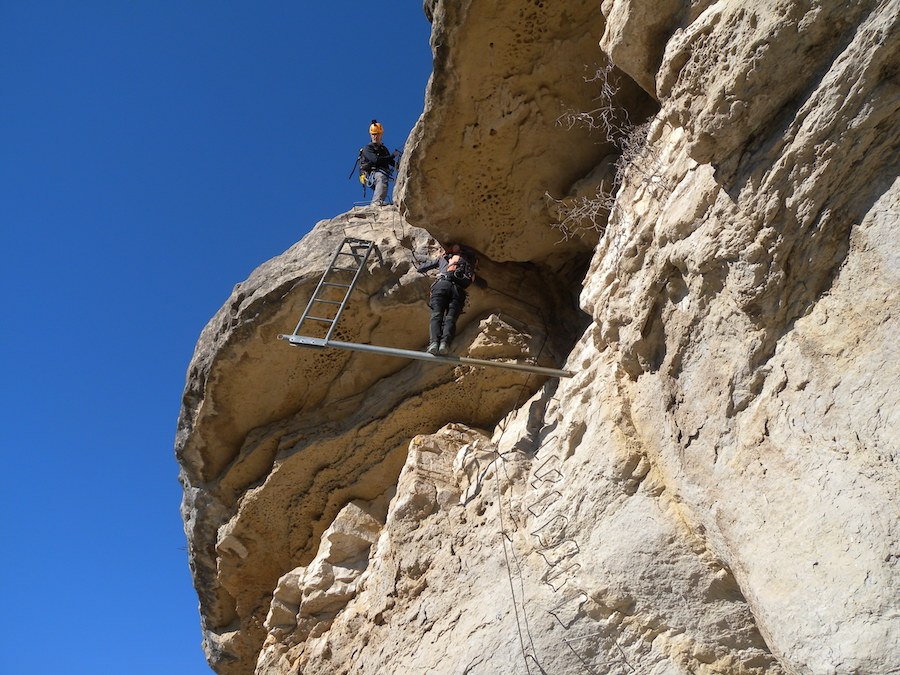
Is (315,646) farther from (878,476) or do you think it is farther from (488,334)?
(878,476)

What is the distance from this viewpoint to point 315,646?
21.4 ft

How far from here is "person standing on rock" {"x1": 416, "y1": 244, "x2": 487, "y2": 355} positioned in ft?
19.3

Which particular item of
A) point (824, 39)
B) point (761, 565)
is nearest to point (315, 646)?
point (761, 565)

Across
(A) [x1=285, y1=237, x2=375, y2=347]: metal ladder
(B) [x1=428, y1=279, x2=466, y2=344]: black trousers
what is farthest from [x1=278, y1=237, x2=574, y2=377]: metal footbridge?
(B) [x1=428, y1=279, x2=466, y2=344]: black trousers

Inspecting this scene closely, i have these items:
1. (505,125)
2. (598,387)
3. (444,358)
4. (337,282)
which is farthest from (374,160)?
(598,387)

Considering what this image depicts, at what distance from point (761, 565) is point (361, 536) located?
4074 mm

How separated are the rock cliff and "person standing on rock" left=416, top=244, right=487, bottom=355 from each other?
320 millimetres

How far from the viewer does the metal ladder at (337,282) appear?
643 cm

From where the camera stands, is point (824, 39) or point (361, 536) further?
point (361, 536)

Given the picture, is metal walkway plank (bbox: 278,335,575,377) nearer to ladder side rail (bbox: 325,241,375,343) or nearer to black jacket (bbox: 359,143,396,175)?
ladder side rail (bbox: 325,241,375,343)

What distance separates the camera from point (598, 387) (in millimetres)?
5172

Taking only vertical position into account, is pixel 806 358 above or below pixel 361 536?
below

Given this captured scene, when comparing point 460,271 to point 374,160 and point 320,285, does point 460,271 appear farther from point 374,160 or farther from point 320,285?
point 374,160

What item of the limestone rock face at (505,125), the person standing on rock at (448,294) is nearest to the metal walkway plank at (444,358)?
the person standing on rock at (448,294)
